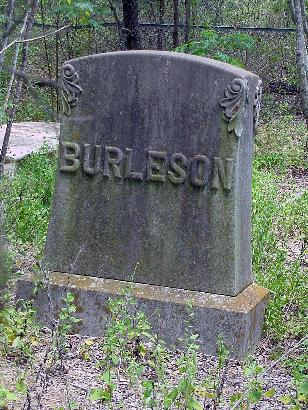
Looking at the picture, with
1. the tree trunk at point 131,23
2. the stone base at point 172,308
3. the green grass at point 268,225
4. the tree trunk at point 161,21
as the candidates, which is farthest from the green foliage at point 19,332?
the tree trunk at point 161,21

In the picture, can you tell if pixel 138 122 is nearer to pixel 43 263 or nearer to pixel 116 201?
pixel 116 201

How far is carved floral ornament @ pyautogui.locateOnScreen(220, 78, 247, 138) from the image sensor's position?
4754 millimetres

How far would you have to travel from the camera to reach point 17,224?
22.5 ft

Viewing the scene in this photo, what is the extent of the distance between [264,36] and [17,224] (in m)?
10.5

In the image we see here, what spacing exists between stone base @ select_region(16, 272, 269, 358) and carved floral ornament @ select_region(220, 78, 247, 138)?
0.97 m

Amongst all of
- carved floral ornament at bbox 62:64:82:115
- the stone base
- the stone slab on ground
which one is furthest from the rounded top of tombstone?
the stone slab on ground

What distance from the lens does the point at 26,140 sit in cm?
1028

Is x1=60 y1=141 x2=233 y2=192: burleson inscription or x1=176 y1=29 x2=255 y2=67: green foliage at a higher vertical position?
x1=176 y1=29 x2=255 y2=67: green foliage

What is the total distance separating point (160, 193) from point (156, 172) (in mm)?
126

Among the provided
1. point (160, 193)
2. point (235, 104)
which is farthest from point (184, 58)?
Answer: point (160, 193)

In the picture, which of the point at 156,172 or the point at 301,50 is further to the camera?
the point at 301,50

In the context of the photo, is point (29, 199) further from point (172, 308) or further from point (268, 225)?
point (172, 308)

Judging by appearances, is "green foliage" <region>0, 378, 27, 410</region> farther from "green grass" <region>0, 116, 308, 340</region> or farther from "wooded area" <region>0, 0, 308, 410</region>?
"green grass" <region>0, 116, 308, 340</region>

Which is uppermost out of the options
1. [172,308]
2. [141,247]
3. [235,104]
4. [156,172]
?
[235,104]
